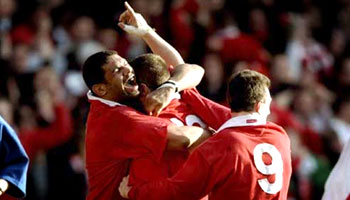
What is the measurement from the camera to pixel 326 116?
14219 mm

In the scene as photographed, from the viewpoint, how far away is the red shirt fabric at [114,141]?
24.6ft

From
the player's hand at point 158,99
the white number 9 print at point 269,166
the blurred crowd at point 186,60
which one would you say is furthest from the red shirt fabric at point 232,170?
the blurred crowd at point 186,60

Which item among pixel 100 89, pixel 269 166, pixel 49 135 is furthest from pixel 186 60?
pixel 269 166

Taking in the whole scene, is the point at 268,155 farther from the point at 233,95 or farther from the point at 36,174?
the point at 36,174

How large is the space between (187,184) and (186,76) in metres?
0.83

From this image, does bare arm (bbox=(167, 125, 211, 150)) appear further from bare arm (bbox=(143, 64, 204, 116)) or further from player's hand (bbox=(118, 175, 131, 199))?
player's hand (bbox=(118, 175, 131, 199))

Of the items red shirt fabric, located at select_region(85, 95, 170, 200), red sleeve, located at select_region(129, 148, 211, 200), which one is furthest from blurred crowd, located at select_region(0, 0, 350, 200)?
red sleeve, located at select_region(129, 148, 211, 200)

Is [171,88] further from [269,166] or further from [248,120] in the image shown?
[269,166]

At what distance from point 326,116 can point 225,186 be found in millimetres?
7008

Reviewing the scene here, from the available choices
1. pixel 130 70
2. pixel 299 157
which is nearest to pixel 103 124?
pixel 130 70

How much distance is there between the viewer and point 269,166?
7.42 metres

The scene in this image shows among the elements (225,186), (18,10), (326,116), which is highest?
(225,186)

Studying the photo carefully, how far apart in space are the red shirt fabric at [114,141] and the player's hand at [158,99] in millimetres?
60

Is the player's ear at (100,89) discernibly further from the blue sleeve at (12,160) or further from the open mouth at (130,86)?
the blue sleeve at (12,160)
